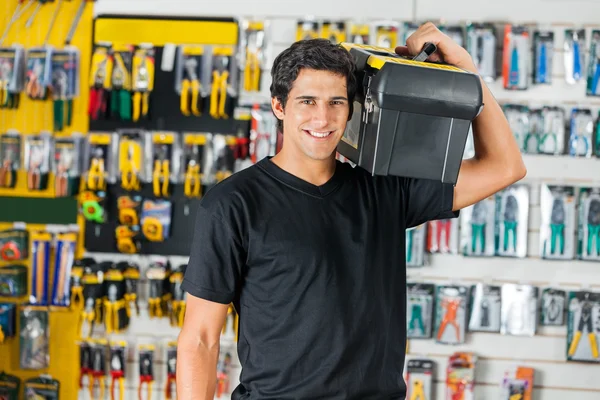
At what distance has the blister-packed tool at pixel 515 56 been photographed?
450cm

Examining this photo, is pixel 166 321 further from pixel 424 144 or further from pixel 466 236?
pixel 424 144

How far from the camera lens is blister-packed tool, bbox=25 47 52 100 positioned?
4.73 meters

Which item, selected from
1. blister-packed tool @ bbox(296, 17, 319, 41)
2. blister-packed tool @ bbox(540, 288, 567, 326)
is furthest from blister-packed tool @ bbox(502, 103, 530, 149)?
blister-packed tool @ bbox(296, 17, 319, 41)

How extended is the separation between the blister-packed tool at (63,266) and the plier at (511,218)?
2.40 meters

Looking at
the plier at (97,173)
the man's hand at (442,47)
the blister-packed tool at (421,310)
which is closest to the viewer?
the man's hand at (442,47)

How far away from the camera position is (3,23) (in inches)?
193

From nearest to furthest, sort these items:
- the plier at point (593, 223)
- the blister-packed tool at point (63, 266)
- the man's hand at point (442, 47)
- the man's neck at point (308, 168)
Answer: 1. the man's neck at point (308, 168)
2. the man's hand at point (442, 47)
3. the plier at point (593, 223)
4. the blister-packed tool at point (63, 266)

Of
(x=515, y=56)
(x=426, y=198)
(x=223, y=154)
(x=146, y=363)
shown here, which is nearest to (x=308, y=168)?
(x=426, y=198)

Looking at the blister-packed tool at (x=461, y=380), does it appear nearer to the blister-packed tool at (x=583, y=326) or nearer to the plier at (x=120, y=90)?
the blister-packed tool at (x=583, y=326)

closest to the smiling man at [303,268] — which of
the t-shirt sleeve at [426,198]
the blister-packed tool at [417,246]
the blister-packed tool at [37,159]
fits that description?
the t-shirt sleeve at [426,198]

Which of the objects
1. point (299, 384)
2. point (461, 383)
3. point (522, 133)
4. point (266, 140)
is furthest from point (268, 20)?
point (299, 384)

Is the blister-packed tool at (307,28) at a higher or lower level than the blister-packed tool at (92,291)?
higher

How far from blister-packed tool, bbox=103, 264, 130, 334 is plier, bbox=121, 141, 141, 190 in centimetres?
47

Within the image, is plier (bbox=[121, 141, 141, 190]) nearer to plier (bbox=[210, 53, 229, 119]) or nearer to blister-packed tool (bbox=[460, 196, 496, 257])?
plier (bbox=[210, 53, 229, 119])
